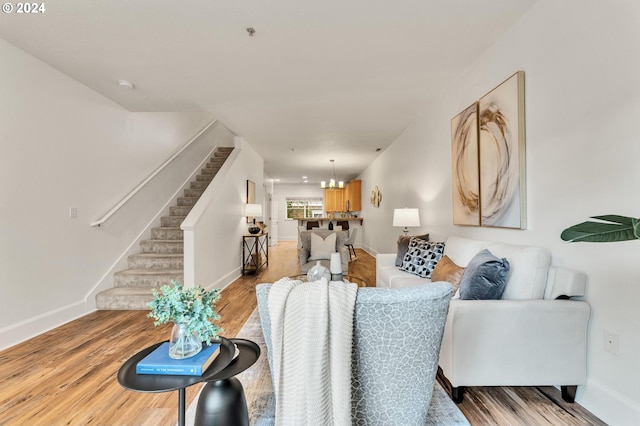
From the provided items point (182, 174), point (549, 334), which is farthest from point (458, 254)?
point (182, 174)

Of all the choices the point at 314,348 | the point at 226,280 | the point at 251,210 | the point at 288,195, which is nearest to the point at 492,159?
the point at 314,348

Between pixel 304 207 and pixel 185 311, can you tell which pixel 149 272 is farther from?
pixel 304 207

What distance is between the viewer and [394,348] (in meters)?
1.17

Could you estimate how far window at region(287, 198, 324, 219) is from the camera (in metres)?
12.5

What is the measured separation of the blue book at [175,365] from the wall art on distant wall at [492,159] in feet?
7.47

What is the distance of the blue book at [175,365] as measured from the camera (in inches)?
42.5

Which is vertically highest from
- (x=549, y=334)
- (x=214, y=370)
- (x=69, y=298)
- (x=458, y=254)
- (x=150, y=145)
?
(x=150, y=145)

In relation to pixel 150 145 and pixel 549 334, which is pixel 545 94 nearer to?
pixel 549 334

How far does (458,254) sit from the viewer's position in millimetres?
2660

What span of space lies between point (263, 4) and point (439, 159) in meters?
2.71

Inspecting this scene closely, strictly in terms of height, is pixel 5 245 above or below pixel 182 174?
below

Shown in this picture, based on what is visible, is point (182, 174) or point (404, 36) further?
point (182, 174)

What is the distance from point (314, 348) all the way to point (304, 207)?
11542mm

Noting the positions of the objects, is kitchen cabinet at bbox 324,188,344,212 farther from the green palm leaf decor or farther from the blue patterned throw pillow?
the green palm leaf decor
